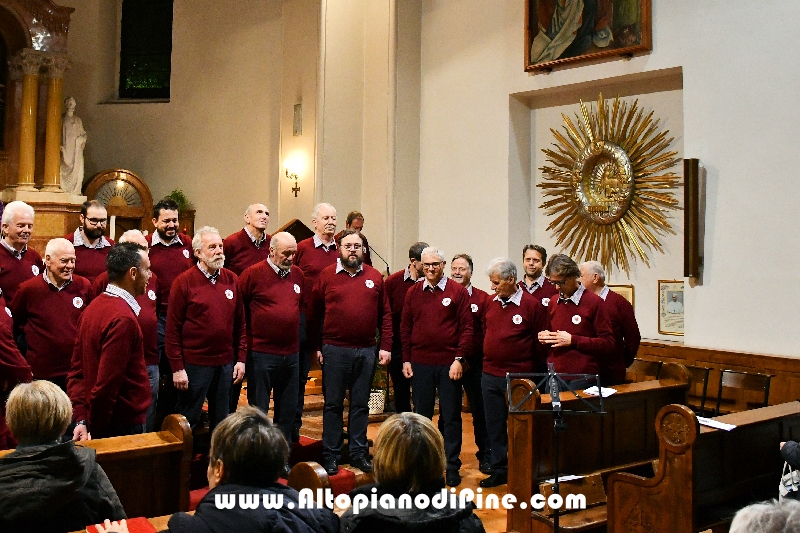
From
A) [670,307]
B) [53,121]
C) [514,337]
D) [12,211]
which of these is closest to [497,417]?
[514,337]

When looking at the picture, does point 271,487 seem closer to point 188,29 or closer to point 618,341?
point 618,341

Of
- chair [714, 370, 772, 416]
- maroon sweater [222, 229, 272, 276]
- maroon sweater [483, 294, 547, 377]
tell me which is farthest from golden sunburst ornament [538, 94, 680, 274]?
maroon sweater [222, 229, 272, 276]

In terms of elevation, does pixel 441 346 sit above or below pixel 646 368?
above

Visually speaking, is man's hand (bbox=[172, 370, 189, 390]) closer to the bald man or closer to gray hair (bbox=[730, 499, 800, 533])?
the bald man

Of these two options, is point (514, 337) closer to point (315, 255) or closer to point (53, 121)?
point (315, 255)

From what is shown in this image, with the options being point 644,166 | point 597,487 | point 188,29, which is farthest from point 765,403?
point 188,29

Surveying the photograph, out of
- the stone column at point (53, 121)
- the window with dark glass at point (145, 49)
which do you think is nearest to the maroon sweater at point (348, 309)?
the stone column at point (53, 121)

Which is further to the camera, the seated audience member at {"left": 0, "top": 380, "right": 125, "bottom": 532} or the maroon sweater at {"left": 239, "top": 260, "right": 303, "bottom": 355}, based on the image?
the maroon sweater at {"left": 239, "top": 260, "right": 303, "bottom": 355}

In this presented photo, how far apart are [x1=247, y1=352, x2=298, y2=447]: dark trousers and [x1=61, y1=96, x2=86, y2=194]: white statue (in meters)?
7.51

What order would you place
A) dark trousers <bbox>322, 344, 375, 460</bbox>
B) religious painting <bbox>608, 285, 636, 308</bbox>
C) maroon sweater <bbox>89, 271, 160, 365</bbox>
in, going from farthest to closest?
1. religious painting <bbox>608, 285, 636, 308</bbox>
2. dark trousers <bbox>322, 344, 375, 460</bbox>
3. maroon sweater <bbox>89, 271, 160, 365</bbox>

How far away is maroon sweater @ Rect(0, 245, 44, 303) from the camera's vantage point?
4.76 m

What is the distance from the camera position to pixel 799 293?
6414 millimetres

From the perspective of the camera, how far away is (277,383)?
16.6 ft

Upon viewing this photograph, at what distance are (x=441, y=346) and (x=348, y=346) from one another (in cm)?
69
